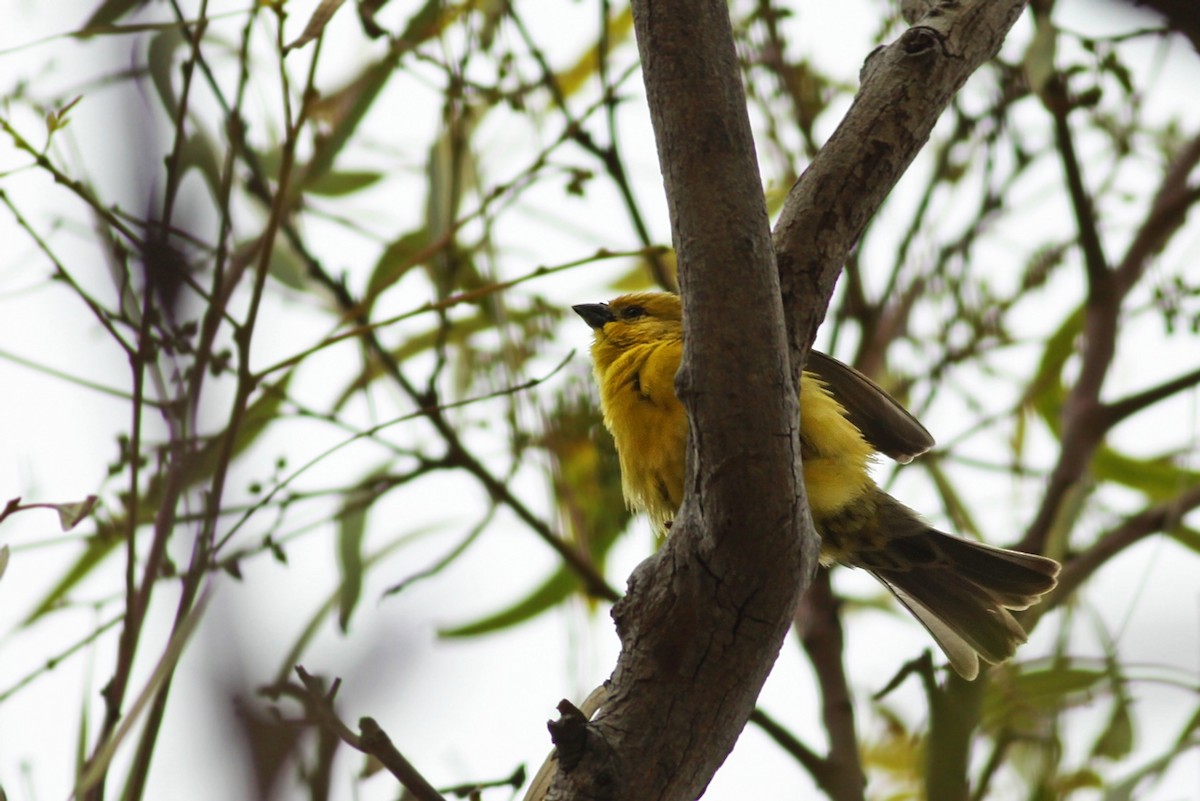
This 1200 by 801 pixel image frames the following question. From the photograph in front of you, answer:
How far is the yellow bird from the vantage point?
3168mm

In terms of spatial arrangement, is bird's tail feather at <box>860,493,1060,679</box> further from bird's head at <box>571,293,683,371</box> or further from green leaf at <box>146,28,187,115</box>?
green leaf at <box>146,28,187,115</box>

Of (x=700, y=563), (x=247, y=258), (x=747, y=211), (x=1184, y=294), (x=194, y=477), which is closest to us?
(x=747, y=211)

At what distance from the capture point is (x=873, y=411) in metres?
3.29

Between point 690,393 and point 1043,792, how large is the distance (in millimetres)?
1776

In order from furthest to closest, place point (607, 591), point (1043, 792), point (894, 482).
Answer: point (894, 482) → point (607, 591) → point (1043, 792)

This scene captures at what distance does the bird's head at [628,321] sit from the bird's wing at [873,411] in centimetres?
55

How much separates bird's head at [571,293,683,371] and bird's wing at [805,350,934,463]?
0.55 meters

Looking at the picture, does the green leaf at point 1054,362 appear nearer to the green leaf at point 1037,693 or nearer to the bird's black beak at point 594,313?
the green leaf at point 1037,693

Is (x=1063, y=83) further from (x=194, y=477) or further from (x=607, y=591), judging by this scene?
(x=194, y=477)

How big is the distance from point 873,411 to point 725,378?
1633mm

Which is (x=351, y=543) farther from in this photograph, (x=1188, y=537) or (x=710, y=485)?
(x=1188, y=537)

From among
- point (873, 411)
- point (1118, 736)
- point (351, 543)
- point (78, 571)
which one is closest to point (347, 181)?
point (351, 543)

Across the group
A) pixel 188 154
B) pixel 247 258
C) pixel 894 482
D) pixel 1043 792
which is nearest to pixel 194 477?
pixel 247 258

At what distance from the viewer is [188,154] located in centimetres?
255
